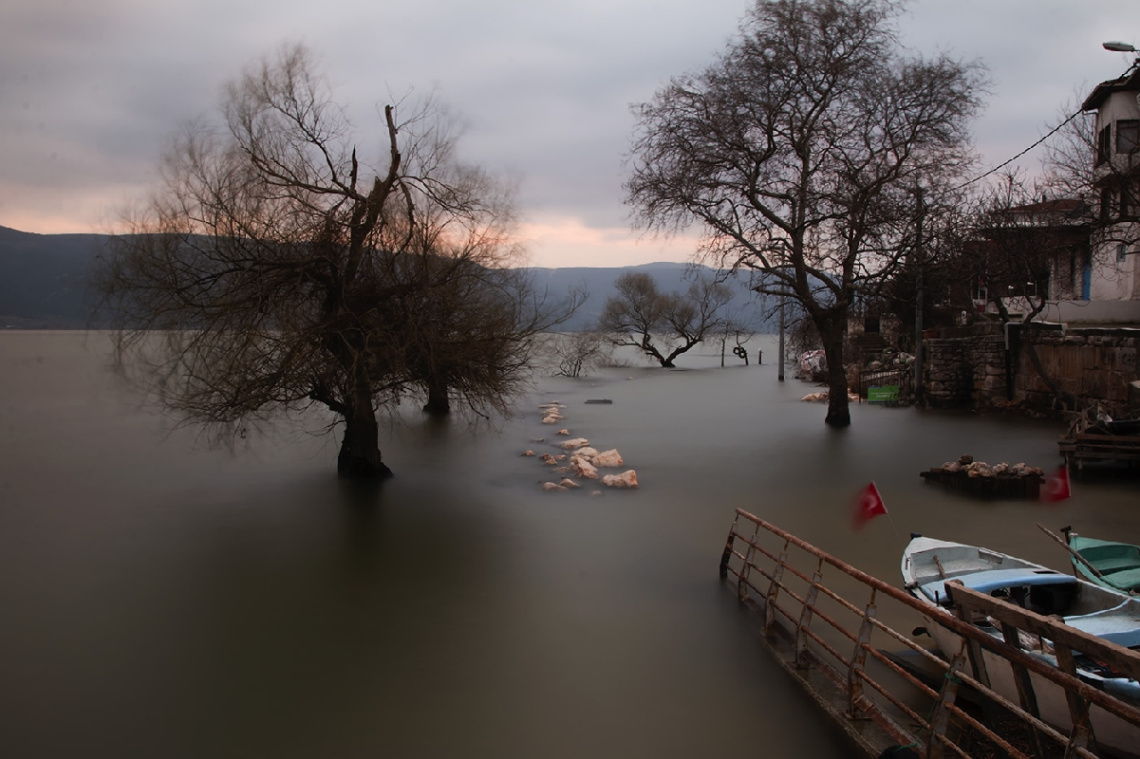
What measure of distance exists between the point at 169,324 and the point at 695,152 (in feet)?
47.9

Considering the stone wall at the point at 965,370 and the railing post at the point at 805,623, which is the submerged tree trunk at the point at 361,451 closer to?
the railing post at the point at 805,623

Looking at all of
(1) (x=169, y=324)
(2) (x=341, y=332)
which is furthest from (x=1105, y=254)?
(1) (x=169, y=324)

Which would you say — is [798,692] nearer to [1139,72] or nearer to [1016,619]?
[1016,619]

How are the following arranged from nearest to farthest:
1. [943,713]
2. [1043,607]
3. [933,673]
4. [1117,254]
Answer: [943,713]
[1043,607]
[933,673]
[1117,254]

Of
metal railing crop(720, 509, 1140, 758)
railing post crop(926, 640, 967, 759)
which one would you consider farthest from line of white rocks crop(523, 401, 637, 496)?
railing post crop(926, 640, 967, 759)

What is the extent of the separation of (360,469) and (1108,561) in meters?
14.0

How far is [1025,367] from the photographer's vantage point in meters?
25.9

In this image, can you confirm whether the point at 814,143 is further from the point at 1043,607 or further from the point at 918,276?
the point at 1043,607

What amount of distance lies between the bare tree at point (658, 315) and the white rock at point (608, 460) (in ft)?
159

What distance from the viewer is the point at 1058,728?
564 cm

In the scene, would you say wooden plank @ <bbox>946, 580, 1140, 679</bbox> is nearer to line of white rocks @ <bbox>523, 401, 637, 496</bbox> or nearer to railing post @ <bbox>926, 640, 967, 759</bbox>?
railing post @ <bbox>926, 640, 967, 759</bbox>

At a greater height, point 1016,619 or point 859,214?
point 859,214

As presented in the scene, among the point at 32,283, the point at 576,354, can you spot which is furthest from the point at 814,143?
the point at 32,283

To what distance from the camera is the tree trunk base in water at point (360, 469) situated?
1734 cm
